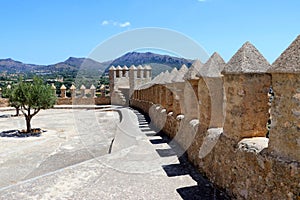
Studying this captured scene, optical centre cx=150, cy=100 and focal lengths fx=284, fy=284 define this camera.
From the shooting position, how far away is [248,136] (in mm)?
4469

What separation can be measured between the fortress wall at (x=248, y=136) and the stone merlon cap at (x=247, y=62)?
0.39 feet

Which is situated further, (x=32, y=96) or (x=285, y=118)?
(x=32, y=96)

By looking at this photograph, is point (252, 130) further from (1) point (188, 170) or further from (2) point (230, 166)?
(1) point (188, 170)

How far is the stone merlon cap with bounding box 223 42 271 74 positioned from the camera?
426 cm

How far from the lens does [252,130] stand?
449 centimetres

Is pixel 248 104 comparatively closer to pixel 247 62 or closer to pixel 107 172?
pixel 247 62

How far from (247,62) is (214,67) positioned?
4.76ft

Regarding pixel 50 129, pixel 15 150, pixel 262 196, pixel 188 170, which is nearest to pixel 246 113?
pixel 262 196

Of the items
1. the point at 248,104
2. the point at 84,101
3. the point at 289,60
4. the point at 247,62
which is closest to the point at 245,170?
the point at 248,104

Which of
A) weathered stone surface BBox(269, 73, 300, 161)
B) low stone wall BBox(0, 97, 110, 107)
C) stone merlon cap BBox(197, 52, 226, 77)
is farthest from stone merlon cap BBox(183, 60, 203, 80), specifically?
low stone wall BBox(0, 97, 110, 107)

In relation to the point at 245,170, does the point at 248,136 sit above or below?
above

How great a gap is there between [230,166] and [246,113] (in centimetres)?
88

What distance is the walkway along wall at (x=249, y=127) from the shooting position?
128 inches

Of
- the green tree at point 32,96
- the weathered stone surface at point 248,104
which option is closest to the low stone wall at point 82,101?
the green tree at point 32,96
